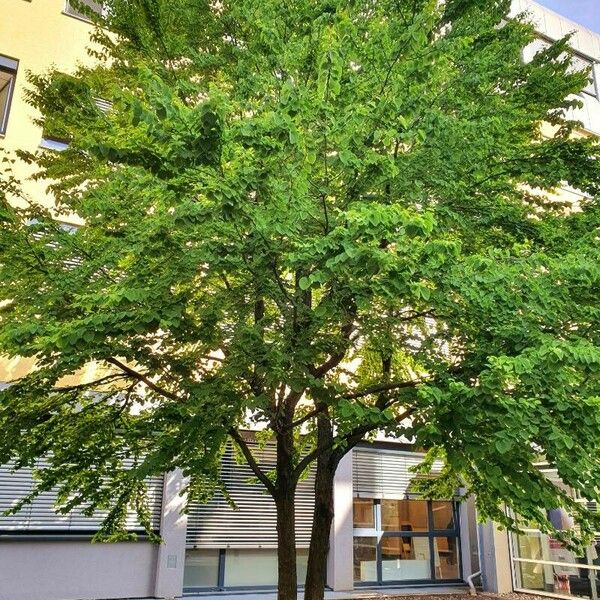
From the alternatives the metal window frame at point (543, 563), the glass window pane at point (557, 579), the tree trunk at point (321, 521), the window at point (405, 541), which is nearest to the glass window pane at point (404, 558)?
the window at point (405, 541)

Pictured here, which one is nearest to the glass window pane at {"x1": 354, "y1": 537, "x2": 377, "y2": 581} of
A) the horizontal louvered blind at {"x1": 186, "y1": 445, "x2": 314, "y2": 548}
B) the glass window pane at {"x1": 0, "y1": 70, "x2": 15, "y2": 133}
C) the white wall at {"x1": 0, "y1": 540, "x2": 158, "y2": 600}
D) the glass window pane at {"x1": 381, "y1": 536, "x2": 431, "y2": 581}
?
the glass window pane at {"x1": 381, "y1": 536, "x2": 431, "y2": 581}

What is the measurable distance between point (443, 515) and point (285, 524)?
829 centimetres

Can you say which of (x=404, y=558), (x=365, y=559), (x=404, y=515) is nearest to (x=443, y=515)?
(x=404, y=515)

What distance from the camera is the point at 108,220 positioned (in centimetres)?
541

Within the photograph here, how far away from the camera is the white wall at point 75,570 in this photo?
856 centimetres

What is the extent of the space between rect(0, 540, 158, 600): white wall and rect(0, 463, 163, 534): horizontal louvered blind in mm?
219

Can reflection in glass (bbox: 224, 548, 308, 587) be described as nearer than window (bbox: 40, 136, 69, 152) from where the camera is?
Yes

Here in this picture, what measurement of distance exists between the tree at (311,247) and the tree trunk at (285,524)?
0.03 meters

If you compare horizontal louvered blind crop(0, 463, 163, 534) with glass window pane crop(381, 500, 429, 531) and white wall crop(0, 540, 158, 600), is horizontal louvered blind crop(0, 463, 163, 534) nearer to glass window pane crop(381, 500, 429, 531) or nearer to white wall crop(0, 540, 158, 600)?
white wall crop(0, 540, 158, 600)

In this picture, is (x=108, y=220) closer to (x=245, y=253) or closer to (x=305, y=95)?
(x=245, y=253)

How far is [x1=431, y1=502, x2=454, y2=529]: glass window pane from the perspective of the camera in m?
13.3

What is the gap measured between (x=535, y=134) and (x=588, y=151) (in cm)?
205

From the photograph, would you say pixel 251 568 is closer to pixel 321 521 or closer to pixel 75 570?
pixel 75 570

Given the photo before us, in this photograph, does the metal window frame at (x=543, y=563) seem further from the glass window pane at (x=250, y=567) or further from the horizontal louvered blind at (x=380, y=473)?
the glass window pane at (x=250, y=567)
